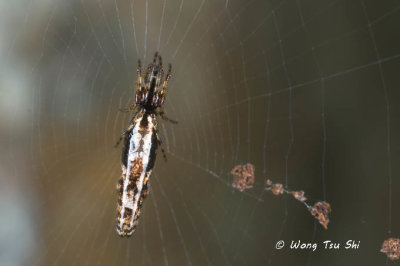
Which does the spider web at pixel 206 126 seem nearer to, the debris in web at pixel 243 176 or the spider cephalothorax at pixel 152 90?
the debris in web at pixel 243 176

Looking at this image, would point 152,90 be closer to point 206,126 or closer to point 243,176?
point 243,176

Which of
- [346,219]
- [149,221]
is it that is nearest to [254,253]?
[346,219]

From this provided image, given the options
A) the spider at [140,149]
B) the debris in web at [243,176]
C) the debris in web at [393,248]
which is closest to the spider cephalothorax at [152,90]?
the spider at [140,149]

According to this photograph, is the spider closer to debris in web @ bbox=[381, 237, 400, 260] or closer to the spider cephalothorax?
the spider cephalothorax

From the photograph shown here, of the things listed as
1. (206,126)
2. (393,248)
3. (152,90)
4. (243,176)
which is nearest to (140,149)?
(152,90)

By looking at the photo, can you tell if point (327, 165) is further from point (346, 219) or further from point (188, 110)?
point (188, 110)
